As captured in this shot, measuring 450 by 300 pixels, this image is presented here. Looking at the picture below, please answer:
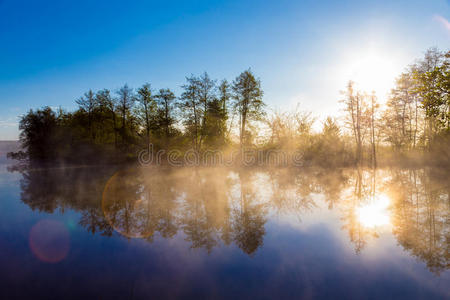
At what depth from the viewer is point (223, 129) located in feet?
89.6

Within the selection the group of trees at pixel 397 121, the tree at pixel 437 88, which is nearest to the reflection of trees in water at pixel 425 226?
the tree at pixel 437 88

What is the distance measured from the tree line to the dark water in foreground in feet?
64.1

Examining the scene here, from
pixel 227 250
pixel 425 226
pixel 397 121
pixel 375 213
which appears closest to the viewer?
pixel 227 250

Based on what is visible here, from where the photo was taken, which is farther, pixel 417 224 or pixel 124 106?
pixel 124 106

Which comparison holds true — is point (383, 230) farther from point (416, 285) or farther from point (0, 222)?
point (0, 222)

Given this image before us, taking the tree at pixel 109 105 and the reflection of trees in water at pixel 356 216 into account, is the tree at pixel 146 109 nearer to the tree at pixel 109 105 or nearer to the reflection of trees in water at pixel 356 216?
the tree at pixel 109 105

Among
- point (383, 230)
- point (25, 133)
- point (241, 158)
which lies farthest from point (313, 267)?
point (25, 133)

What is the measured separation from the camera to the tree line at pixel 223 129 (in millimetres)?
24141

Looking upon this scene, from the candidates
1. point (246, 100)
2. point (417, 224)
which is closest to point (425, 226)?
point (417, 224)

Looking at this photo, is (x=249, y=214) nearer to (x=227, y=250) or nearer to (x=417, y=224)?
(x=227, y=250)

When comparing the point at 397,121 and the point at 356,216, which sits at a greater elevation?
the point at 397,121

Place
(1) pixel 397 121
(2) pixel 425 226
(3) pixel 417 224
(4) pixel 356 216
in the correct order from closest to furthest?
(2) pixel 425 226 → (3) pixel 417 224 → (4) pixel 356 216 → (1) pixel 397 121

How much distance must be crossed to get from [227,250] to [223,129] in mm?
24083

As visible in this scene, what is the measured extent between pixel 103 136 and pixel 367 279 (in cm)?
3392
